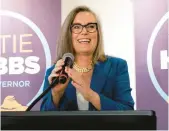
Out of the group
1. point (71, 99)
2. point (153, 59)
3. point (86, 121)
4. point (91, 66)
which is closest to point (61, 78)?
point (86, 121)

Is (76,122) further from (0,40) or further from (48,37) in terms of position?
(0,40)

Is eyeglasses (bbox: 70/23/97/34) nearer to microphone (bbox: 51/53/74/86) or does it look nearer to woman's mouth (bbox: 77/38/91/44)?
woman's mouth (bbox: 77/38/91/44)

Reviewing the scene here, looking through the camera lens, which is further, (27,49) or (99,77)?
(27,49)

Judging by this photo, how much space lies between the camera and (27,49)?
1.77 meters

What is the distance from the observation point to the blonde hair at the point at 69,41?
1583 mm

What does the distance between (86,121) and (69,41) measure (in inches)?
45.4

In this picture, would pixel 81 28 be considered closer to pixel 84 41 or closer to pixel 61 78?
pixel 84 41

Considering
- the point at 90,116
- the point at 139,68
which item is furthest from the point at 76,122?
the point at 139,68

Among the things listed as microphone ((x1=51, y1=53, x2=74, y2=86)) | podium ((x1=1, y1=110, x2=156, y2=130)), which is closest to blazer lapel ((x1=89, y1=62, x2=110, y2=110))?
microphone ((x1=51, y1=53, x2=74, y2=86))

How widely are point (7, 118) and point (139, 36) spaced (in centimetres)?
124

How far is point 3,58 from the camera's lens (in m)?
1.80

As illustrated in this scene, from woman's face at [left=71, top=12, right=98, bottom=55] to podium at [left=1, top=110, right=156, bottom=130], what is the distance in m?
1.12

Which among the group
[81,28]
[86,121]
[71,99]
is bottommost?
[71,99]

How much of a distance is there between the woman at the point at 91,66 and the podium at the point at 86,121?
0.83 meters
